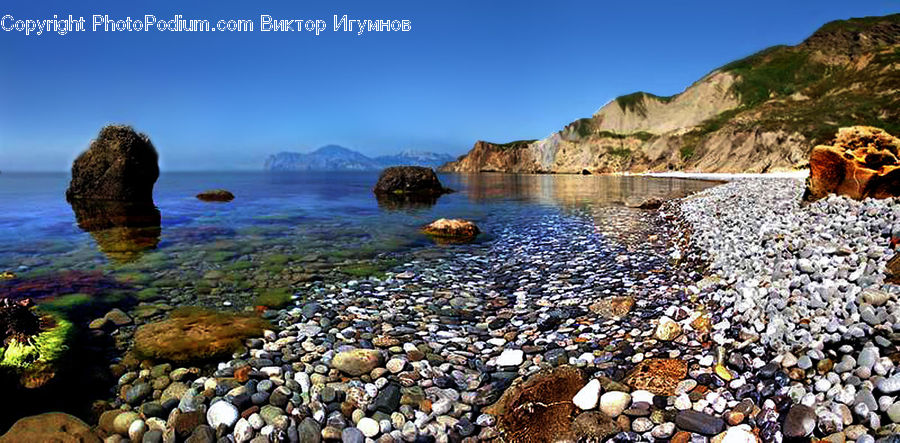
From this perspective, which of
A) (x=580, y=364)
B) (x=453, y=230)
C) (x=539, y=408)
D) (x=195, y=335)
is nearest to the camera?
(x=539, y=408)

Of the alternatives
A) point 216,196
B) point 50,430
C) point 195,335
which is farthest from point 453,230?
point 216,196

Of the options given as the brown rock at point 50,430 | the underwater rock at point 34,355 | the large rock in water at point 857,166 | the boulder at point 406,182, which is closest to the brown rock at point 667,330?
the brown rock at point 50,430

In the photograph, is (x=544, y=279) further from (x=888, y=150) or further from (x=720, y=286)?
(x=888, y=150)

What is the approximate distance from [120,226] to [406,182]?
2733cm

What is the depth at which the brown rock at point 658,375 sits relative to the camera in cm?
577

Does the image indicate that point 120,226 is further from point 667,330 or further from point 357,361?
point 667,330

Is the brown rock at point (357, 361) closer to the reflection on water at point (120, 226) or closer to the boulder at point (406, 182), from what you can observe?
the reflection on water at point (120, 226)

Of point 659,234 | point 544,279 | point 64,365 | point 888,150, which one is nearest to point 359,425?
point 64,365

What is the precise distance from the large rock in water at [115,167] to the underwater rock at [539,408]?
37.8 m

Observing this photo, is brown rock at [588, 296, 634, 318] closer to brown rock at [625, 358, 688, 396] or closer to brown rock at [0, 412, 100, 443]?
brown rock at [625, 358, 688, 396]

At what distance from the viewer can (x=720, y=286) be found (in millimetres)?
9039

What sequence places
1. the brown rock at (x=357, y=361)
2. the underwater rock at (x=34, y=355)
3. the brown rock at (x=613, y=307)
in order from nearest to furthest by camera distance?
the underwater rock at (x=34, y=355) < the brown rock at (x=357, y=361) < the brown rock at (x=613, y=307)

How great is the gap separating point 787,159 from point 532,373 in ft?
383

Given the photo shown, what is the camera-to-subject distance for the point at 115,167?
33.7m
